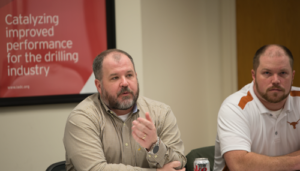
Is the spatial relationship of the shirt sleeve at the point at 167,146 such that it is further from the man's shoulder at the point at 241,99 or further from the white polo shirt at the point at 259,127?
the man's shoulder at the point at 241,99

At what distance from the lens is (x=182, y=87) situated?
3.28 meters

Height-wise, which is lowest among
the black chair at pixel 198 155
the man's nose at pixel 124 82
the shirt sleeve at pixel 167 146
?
the black chair at pixel 198 155

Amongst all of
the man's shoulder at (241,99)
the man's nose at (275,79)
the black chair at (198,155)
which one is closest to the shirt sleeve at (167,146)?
the black chair at (198,155)

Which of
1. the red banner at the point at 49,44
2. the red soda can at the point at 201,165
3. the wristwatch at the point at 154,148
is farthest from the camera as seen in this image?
the red banner at the point at 49,44

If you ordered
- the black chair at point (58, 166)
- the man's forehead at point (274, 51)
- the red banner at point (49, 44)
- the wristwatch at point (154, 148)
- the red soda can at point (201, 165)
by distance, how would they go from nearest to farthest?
the red soda can at point (201, 165), the wristwatch at point (154, 148), the black chair at point (58, 166), the man's forehead at point (274, 51), the red banner at point (49, 44)

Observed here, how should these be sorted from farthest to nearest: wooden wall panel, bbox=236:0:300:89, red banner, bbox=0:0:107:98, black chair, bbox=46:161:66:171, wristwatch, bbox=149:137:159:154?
wooden wall panel, bbox=236:0:300:89
red banner, bbox=0:0:107:98
black chair, bbox=46:161:66:171
wristwatch, bbox=149:137:159:154

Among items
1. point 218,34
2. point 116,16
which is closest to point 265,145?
point 116,16

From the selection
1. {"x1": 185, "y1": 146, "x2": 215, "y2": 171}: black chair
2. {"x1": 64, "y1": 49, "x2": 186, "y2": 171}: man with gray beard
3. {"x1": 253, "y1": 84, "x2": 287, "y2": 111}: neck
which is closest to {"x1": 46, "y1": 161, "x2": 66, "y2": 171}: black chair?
{"x1": 64, "y1": 49, "x2": 186, "y2": 171}: man with gray beard

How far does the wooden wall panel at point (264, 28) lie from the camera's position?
3.38m

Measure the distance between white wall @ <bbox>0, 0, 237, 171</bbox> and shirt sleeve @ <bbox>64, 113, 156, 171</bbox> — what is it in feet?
2.64

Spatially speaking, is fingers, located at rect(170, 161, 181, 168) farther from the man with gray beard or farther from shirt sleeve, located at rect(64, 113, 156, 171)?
shirt sleeve, located at rect(64, 113, 156, 171)

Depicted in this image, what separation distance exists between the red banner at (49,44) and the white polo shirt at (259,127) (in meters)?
1.24

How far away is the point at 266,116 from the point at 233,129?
27 centimetres

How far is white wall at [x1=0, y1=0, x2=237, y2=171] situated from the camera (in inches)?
102
